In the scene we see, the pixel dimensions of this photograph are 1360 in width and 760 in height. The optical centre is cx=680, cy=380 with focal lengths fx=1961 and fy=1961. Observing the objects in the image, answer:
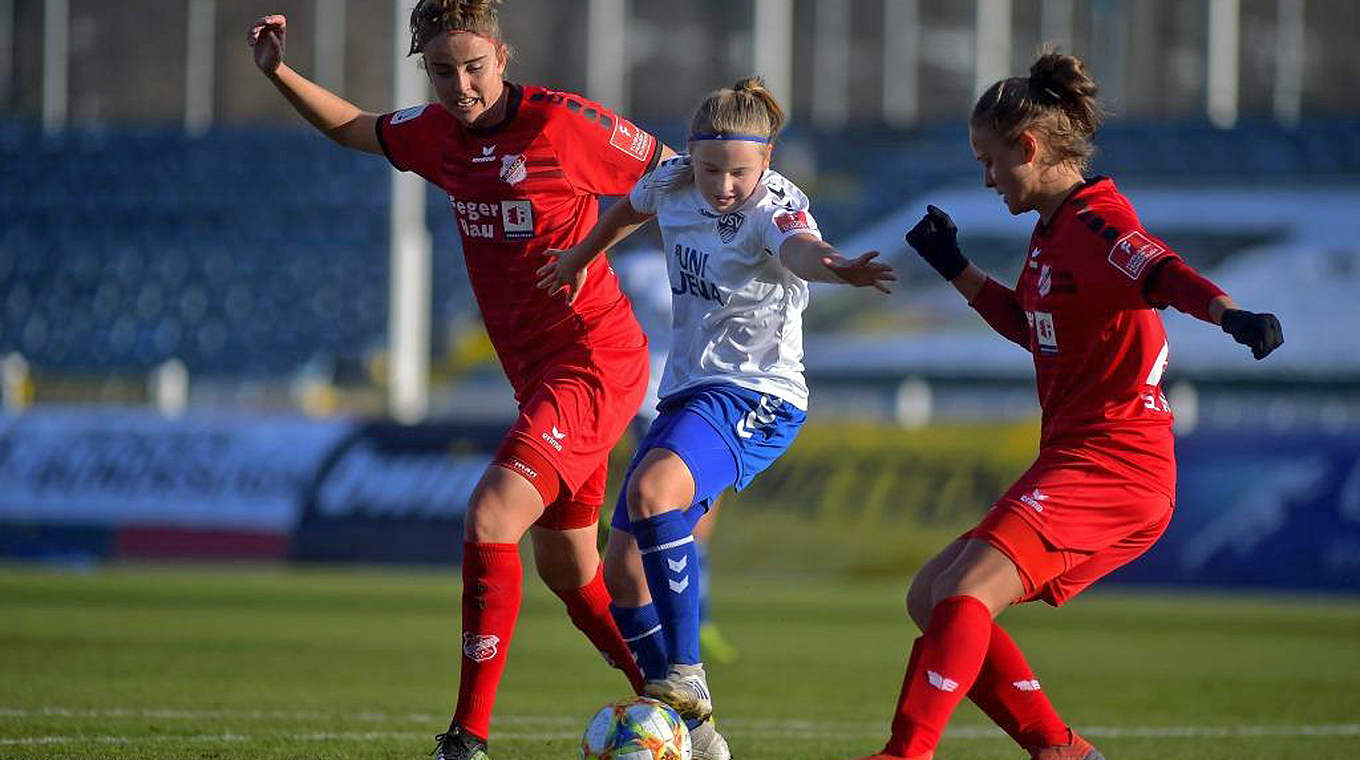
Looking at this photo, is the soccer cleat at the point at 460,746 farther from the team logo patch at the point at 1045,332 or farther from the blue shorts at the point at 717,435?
the team logo patch at the point at 1045,332

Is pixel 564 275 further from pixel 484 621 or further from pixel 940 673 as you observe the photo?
pixel 940 673

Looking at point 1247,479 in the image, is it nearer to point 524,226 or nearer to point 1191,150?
point 1191,150

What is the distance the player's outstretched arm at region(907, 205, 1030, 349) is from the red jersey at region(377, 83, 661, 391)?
1154 millimetres

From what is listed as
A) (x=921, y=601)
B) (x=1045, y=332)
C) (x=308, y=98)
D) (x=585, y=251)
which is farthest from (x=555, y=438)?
(x=1045, y=332)

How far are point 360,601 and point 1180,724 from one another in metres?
8.46

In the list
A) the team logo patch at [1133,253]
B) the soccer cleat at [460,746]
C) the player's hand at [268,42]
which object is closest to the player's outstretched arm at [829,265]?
the team logo patch at [1133,253]

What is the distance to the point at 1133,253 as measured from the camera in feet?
17.0

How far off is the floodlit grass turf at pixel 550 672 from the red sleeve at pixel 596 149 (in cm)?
196

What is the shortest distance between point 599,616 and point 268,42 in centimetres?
229

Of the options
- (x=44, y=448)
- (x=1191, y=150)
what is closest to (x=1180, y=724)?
(x=44, y=448)

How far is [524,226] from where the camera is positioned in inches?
263

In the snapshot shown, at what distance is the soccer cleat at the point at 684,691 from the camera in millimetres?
5965

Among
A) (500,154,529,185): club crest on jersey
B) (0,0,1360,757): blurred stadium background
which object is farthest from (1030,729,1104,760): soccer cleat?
(0,0,1360,757): blurred stadium background

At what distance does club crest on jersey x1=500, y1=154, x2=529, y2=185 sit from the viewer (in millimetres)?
6645
